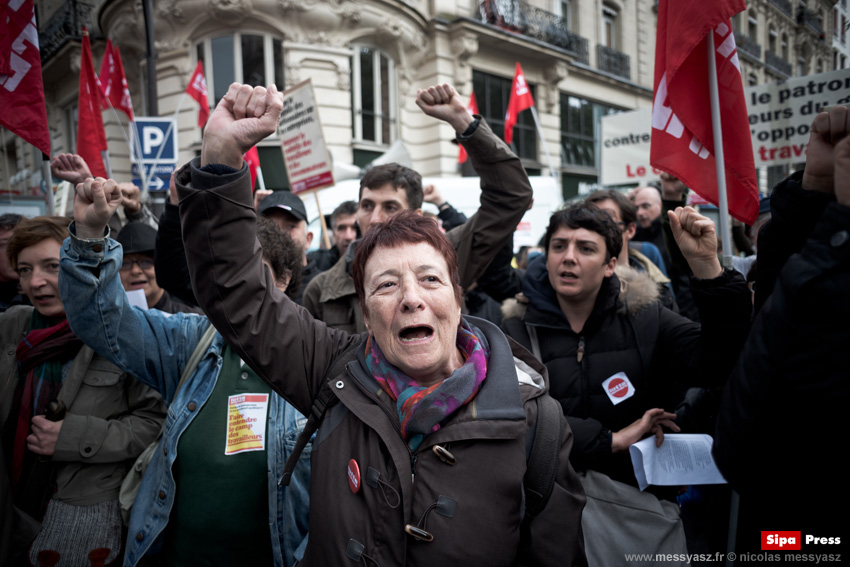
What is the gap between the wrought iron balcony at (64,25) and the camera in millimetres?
15594

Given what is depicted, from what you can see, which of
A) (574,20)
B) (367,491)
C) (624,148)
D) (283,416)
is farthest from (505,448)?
(574,20)

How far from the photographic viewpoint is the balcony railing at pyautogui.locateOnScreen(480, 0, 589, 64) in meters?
15.7

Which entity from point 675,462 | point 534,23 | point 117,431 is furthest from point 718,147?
point 534,23

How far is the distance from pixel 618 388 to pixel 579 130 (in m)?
18.1

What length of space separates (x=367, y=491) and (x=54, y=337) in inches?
61.8

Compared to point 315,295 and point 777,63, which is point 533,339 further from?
point 777,63

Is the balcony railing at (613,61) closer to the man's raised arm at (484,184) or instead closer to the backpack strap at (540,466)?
the man's raised arm at (484,184)

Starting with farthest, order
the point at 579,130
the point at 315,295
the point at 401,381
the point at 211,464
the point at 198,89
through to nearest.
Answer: the point at 579,130, the point at 198,89, the point at 315,295, the point at 211,464, the point at 401,381

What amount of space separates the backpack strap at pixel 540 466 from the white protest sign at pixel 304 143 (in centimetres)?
454

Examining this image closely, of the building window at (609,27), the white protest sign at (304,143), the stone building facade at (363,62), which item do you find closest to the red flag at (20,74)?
the white protest sign at (304,143)

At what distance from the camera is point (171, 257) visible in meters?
2.37

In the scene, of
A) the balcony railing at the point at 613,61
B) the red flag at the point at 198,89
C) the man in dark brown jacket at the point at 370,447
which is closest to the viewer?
the man in dark brown jacket at the point at 370,447

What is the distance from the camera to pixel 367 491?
146 cm

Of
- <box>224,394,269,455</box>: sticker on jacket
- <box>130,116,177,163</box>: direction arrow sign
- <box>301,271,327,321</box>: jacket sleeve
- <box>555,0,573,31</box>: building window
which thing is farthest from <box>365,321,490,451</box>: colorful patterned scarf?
<box>555,0,573,31</box>: building window
